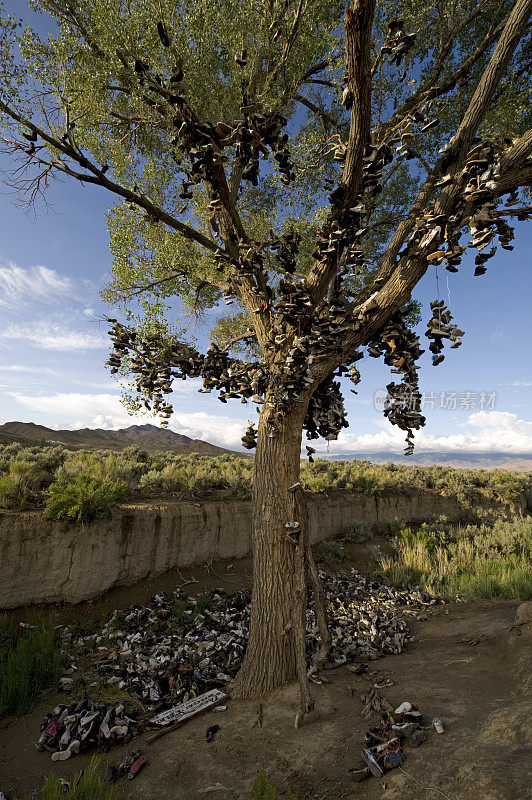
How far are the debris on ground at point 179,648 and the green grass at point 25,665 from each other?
35 centimetres

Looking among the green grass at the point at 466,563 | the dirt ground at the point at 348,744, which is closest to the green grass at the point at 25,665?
the dirt ground at the point at 348,744

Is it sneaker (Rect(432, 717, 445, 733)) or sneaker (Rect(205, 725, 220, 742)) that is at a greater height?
sneaker (Rect(432, 717, 445, 733))

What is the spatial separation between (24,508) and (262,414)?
5.79 metres

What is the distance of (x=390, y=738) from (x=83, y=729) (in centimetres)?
372

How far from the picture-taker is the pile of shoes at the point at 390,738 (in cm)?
340

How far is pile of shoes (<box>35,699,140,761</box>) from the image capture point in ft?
15.0

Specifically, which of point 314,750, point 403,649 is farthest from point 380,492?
point 314,750

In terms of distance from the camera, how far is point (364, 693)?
15.9 ft

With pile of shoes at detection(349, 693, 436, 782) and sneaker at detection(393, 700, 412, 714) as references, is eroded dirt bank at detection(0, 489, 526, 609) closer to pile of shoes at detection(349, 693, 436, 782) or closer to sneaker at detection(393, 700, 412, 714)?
pile of shoes at detection(349, 693, 436, 782)

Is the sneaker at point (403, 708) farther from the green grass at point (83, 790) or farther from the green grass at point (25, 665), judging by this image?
the green grass at point (25, 665)

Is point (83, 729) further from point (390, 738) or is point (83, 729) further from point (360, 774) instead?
point (390, 738)

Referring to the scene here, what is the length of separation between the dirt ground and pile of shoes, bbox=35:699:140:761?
0.42 ft

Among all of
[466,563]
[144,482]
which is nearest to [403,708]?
[466,563]

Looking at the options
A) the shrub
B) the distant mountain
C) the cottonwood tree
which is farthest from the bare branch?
the distant mountain
